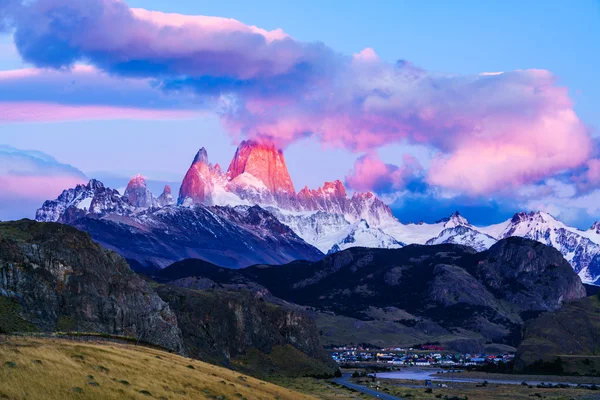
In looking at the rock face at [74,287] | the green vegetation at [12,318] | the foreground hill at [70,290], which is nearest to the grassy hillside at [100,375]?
the green vegetation at [12,318]

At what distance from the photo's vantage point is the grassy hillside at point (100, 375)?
244ft

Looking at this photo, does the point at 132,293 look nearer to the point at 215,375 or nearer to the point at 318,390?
the point at 318,390

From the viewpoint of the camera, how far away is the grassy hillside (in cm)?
7450

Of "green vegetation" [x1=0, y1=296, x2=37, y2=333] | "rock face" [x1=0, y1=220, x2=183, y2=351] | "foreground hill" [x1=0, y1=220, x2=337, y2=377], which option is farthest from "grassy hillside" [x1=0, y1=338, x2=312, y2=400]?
"rock face" [x1=0, y1=220, x2=183, y2=351]

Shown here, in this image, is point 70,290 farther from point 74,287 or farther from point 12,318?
point 12,318

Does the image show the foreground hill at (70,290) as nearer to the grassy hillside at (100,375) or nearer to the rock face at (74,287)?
the rock face at (74,287)

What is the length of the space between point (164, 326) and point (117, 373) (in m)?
104

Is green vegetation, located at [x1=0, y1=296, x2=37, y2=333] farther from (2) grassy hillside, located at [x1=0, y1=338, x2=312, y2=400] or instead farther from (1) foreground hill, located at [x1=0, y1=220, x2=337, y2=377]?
(2) grassy hillside, located at [x1=0, y1=338, x2=312, y2=400]

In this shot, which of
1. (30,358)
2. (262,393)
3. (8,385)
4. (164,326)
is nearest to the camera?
(8,385)

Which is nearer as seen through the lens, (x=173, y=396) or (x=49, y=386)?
(x=49, y=386)

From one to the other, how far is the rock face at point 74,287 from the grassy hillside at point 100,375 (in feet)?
184

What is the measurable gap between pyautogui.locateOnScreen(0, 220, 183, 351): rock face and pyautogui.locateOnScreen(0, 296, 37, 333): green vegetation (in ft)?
5.78

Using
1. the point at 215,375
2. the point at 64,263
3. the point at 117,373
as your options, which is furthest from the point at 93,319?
the point at 117,373

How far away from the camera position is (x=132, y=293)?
607 feet
